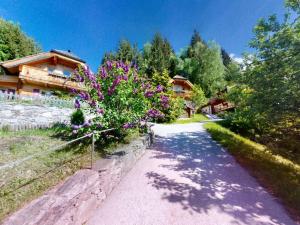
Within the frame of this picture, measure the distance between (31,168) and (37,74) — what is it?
51.3 feet

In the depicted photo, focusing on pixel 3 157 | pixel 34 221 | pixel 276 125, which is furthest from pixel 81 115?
pixel 276 125

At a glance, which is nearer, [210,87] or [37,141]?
[37,141]

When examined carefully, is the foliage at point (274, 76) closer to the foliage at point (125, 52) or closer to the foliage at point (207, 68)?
the foliage at point (125, 52)

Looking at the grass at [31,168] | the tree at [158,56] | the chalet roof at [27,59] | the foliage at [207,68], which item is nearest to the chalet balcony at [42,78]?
the chalet roof at [27,59]

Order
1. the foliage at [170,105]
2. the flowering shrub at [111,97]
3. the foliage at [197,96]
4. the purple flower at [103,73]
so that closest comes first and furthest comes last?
the flowering shrub at [111,97] < the purple flower at [103,73] < the foliage at [170,105] < the foliage at [197,96]

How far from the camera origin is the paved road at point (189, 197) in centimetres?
327

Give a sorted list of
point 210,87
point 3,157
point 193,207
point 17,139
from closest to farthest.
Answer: point 193,207 → point 3,157 → point 17,139 → point 210,87

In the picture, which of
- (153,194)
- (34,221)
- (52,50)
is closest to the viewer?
(34,221)

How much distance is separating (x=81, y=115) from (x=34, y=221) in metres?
6.75

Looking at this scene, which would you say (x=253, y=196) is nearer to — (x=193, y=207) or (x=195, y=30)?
(x=193, y=207)

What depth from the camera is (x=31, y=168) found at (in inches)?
161

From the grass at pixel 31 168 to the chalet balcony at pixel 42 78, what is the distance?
35.4 feet

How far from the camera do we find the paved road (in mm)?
3266

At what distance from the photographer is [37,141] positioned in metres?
6.05
